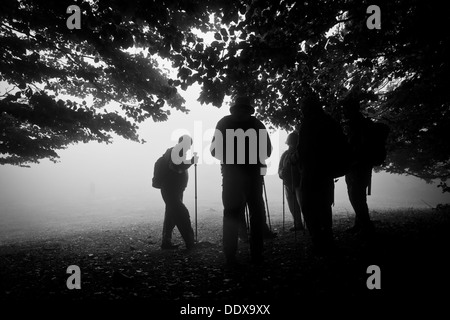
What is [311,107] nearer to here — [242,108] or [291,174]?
[242,108]

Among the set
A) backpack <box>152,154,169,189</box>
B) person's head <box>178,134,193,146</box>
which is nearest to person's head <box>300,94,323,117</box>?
person's head <box>178,134,193,146</box>

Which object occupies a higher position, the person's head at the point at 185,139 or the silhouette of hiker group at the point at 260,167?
the person's head at the point at 185,139

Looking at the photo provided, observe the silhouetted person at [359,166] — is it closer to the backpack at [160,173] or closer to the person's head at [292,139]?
the person's head at [292,139]

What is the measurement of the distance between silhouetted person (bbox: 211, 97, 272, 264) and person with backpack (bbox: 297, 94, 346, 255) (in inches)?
30.1

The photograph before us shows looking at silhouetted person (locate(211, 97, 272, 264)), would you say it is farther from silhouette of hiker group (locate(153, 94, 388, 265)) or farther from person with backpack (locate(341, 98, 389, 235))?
person with backpack (locate(341, 98, 389, 235))

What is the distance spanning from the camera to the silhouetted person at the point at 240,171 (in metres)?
3.73

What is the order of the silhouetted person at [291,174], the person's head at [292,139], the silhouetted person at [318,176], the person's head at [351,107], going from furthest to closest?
the person's head at [292,139], the silhouetted person at [291,174], the person's head at [351,107], the silhouetted person at [318,176]

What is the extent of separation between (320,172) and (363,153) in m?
1.54

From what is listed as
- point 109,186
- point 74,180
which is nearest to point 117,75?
point 109,186

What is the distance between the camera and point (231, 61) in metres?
4.93

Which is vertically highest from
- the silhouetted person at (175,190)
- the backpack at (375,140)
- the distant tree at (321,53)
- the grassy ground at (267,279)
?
the distant tree at (321,53)

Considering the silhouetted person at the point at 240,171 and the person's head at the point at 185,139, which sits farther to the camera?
the person's head at the point at 185,139

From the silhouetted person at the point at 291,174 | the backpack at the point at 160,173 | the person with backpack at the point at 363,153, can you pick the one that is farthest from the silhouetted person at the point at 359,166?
the backpack at the point at 160,173

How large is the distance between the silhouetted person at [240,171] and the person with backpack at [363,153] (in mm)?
2191
